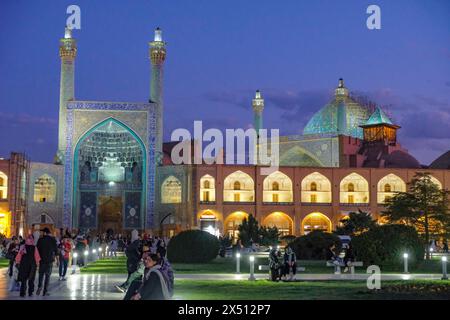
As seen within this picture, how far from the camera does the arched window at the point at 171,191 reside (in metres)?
49.2

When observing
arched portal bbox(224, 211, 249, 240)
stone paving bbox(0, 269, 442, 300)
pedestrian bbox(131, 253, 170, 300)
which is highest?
A: arched portal bbox(224, 211, 249, 240)

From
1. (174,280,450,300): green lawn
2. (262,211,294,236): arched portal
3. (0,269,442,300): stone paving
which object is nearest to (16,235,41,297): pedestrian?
(0,269,442,300): stone paving

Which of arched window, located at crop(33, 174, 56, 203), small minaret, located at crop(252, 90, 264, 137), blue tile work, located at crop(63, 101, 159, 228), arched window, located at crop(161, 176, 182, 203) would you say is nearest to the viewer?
blue tile work, located at crop(63, 101, 159, 228)

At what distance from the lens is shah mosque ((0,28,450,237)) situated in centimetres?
4753

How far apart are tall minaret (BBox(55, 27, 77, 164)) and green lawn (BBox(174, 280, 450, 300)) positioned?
34564 mm

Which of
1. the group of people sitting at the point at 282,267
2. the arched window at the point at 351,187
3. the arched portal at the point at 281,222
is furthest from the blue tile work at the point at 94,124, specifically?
the group of people sitting at the point at 282,267

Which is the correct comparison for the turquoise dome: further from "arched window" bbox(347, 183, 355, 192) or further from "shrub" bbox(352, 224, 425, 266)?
"shrub" bbox(352, 224, 425, 266)

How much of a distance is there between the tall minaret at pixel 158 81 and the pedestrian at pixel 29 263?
1449 inches

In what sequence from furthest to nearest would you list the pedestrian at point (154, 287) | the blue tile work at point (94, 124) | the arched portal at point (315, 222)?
1. the arched portal at point (315, 222)
2. the blue tile work at point (94, 124)
3. the pedestrian at point (154, 287)

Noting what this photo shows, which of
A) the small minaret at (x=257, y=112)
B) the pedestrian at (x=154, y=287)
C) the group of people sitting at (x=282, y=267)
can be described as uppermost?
the small minaret at (x=257, y=112)

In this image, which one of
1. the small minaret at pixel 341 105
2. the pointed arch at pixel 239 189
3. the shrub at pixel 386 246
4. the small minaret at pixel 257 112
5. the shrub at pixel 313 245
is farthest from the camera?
the small minaret at pixel 341 105

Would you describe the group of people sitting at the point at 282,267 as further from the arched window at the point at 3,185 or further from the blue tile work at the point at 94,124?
the arched window at the point at 3,185

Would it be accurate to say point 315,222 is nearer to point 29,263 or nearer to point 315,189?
point 315,189

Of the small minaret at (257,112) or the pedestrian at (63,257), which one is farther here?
the small minaret at (257,112)
